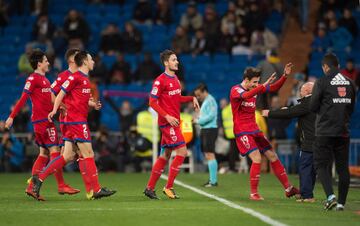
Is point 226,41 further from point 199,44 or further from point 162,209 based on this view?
point 162,209

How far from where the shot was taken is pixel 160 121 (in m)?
13.9

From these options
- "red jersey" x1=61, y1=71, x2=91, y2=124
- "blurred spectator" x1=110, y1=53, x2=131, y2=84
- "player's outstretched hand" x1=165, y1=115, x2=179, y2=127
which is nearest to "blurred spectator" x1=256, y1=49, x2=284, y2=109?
"blurred spectator" x1=110, y1=53, x2=131, y2=84

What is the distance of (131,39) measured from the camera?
88.1ft

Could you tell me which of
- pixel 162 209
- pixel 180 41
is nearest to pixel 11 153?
pixel 180 41

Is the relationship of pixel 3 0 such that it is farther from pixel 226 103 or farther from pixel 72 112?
pixel 72 112

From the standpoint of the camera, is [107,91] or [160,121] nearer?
[160,121]

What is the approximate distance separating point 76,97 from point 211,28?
13908 millimetres

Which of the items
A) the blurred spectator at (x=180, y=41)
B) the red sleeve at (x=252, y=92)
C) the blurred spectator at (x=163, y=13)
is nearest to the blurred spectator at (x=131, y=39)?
the blurred spectator at (x=180, y=41)

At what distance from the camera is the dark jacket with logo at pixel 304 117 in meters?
13.4

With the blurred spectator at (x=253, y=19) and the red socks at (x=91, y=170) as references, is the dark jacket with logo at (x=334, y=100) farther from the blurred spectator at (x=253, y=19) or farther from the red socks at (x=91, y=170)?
the blurred spectator at (x=253, y=19)

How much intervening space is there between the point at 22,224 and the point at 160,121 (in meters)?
3.80

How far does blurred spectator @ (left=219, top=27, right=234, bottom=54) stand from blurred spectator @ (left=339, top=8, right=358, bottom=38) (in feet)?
10.5

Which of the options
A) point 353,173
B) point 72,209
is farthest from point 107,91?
point 72,209

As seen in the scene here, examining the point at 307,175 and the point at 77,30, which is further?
the point at 77,30
